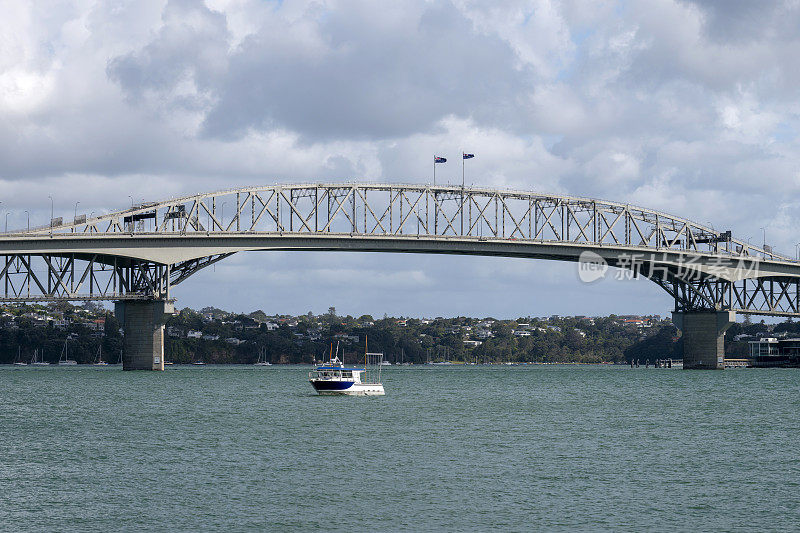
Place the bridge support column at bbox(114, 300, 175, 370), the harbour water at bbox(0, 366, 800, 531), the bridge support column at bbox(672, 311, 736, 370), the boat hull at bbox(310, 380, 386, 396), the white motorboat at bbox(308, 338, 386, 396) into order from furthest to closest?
the bridge support column at bbox(672, 311, 736, 370)
the bridge support column at bbox(114, 300, 175, 370)
the boat hull at bbox(310, 380, 386, 396)
the white motorboat at bbox(308, 338, 386, 396)
the harbour water at bbox(0, 366, 800, 531)

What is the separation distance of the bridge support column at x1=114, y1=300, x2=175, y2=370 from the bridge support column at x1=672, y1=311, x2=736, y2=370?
74.1 metres

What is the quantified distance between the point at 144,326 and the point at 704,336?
78168 mm

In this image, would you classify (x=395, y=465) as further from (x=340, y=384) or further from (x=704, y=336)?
(x=704, y=336)

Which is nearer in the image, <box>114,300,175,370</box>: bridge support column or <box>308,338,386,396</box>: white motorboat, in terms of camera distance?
<box>308,338,386,396</box>: white motorboat

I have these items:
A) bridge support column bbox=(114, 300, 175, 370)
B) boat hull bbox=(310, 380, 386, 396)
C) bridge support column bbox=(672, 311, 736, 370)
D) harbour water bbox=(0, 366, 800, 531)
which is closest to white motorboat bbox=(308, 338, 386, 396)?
boat hull bbox=(310, 380, 386, 396)

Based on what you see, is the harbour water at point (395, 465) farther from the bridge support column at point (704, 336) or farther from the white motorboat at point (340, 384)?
the bridge support column at point (704, 336)

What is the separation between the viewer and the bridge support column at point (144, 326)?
380 ft

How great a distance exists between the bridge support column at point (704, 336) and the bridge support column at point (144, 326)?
74.1m

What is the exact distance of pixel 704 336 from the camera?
15075cm

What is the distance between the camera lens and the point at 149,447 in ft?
165

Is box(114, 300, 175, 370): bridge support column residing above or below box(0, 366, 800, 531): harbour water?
above

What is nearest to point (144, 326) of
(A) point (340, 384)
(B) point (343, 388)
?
(B) point (343, 388)

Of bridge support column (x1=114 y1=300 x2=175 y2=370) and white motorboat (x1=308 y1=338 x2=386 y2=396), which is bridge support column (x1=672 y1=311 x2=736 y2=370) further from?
white motorboat (x1=308 y1=338 x2=386 y2=396)

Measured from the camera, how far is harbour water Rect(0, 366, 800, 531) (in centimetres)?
3425
